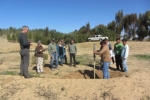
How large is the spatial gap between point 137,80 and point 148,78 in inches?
23.9

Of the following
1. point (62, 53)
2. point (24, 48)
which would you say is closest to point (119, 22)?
point (62, 53)

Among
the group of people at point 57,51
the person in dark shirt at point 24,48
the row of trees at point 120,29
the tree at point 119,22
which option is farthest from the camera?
the tree at point 119,22

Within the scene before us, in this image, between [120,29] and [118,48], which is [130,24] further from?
[118,48]

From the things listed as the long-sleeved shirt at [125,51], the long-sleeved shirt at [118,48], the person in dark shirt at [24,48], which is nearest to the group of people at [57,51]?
the long-sleeved shirt at [118,48]

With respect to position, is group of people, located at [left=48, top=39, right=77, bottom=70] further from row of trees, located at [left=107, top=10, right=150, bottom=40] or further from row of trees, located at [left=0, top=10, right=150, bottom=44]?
row of trees, located at [left=107, top=10, right=150, bottom=40]

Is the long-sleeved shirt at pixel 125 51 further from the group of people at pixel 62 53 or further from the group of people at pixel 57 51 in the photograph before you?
the group of people at pixel 57 51

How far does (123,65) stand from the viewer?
9.89 metres

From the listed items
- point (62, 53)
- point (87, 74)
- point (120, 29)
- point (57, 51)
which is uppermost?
point (120, 29)

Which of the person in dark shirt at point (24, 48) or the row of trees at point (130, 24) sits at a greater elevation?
the row of trees at point (130, 24)

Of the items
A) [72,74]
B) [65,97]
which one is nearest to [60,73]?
[72,74]

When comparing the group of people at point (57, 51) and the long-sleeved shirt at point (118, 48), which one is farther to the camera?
the group of people at point (57, 51)

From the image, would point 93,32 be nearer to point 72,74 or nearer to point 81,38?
point 81,38

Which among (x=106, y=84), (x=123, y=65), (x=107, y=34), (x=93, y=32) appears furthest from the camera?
(x=93, y=32)

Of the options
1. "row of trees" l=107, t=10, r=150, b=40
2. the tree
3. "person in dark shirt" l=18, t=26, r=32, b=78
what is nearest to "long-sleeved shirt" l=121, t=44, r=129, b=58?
"person in dark shirt" l=18, t=26, r=32, b=78
